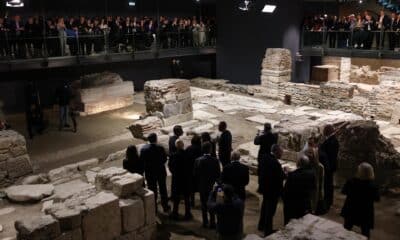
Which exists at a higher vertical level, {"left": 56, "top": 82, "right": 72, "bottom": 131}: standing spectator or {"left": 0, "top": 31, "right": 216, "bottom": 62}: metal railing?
{"left": 0, "top": 31, "right": 216, "bottom": 62}: metal railing

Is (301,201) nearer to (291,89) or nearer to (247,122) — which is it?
(247,122)

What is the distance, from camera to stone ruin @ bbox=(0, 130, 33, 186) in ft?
31.6

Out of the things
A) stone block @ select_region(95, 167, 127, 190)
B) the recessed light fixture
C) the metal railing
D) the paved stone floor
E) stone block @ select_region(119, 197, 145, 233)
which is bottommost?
the paved stone floor

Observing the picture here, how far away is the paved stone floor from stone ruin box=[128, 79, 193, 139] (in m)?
0.62

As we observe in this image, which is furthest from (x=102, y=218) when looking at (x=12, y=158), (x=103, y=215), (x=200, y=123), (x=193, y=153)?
(x=200, y=123)

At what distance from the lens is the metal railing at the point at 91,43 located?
48.5 feet

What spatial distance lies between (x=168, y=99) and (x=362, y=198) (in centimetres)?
910

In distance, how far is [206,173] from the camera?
6598 mm

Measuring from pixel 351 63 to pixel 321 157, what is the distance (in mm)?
17053

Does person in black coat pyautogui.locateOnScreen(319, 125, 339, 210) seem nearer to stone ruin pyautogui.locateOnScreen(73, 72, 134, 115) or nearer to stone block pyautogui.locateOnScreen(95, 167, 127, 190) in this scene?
stone block pyautogui.locateOnScreen(95, 167, 127, 190)

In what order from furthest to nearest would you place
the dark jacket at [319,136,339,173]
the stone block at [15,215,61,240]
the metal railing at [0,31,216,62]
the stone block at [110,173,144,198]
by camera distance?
the metal railing at [0,31,216,62], the dark jacket at [319,136,339,173], the stone block at [110,173,144,198], the stone block at [15,215,61,240]

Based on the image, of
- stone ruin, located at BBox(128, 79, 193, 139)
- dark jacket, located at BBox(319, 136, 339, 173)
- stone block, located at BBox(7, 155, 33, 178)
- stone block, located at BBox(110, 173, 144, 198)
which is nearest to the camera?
stone block, located at BBox(110, 173, 144, 198)

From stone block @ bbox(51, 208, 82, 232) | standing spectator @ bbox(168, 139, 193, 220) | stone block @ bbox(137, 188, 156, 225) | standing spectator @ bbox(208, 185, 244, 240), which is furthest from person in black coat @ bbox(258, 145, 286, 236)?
stone block @ bbox(51, 208, 82, 232)

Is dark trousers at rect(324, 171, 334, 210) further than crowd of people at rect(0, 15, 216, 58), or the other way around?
crowd of people at rect(0, 15, 216, 58)
